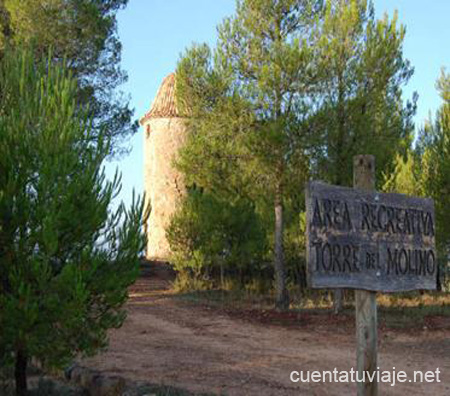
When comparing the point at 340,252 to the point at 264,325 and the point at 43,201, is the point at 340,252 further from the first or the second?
the point at 264,325

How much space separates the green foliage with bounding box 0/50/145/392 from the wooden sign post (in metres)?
3.07

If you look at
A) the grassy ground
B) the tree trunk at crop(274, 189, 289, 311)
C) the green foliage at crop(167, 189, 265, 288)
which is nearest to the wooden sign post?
the grassy ground

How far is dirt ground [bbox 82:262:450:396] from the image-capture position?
328 inches

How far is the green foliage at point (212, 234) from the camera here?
21.4 m

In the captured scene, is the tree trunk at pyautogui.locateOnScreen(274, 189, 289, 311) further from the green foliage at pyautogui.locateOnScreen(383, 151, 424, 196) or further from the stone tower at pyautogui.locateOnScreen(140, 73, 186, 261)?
the stone tower at pyautogui.locateOnScreen(140, 73, 186, 261)

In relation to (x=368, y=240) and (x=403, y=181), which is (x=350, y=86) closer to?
(x=403, y=181)

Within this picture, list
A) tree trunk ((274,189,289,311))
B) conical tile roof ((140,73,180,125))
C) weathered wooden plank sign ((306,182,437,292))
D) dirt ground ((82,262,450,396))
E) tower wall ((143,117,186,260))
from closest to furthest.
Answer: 1. weathered wooden plank sign ((306,182,437,292))
2. dirt ground ((82,262,450,396))
3. tree trunk ((274,189,289,311))
4. tower wall ((143,117,186,260))
5. conical tile roof ((140,73,180,125))

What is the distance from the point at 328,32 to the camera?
58.0ft

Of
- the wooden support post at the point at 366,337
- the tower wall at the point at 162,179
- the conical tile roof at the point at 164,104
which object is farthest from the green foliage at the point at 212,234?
the wooden support post at the point at 366,337

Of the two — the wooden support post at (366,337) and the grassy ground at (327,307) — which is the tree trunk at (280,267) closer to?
the grassy ground at (327,307)

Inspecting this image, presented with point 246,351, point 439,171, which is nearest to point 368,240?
point 246,351

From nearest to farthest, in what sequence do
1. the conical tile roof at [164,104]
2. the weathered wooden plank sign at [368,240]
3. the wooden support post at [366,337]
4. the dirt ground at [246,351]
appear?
the weathered wooden plank sign at [368,240]
the wooden support post at [366,337]
the dirt ground at [246,351]
the conical tile roof at [164,104]

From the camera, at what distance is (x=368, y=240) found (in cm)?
489

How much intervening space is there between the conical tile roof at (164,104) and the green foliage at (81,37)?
27.0 feet
